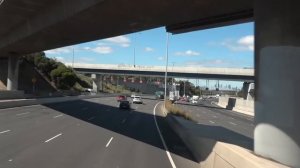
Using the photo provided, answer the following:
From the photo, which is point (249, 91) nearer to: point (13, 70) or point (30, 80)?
point (30, 80)

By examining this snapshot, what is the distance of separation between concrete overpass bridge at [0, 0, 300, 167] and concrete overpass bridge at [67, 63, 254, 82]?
63.6 metres

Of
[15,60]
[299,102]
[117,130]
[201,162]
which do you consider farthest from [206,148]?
[15,60]

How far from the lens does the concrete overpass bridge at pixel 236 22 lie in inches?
409

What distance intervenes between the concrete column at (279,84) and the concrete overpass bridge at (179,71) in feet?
271

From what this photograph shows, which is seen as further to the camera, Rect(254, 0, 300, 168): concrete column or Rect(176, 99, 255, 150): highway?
Rect(176, 99, 255, 150): highway

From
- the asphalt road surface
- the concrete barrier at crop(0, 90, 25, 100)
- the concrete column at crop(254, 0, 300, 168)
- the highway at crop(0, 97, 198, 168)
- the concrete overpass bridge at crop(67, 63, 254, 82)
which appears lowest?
the asphalt road surface

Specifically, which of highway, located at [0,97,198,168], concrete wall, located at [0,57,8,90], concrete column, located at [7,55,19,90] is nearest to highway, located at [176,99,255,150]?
highway, located at [0,97,198,168]

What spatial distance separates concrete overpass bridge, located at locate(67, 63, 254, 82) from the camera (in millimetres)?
94125

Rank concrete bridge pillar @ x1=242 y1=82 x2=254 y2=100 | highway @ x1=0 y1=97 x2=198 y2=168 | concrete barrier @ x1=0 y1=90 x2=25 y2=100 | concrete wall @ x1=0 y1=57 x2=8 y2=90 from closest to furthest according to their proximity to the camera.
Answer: highway @ x1=0 y1=97 x2=198 y2=168 < concrete barrier @ x1=0 y1=90 x2=25 y2=100 < concrete wall @ x1=0 y1=57 x2=8 y2=90 < concrete bridge pillar @ x1=242 y1=82 x2=254 y2=100

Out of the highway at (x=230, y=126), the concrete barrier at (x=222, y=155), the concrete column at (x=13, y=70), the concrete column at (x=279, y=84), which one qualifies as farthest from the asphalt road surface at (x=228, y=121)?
the concrete column at (x=13, y=70)

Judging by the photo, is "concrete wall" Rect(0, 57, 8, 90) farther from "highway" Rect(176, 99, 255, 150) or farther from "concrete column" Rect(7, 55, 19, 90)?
"highway" Rect(176, 99, 255, 150)

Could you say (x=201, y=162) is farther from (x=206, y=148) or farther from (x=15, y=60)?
(x=15, y=60)

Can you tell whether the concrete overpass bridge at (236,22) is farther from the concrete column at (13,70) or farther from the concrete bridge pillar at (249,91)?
the concrete bridge pillar at (249,91)

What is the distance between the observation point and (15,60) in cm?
6084
